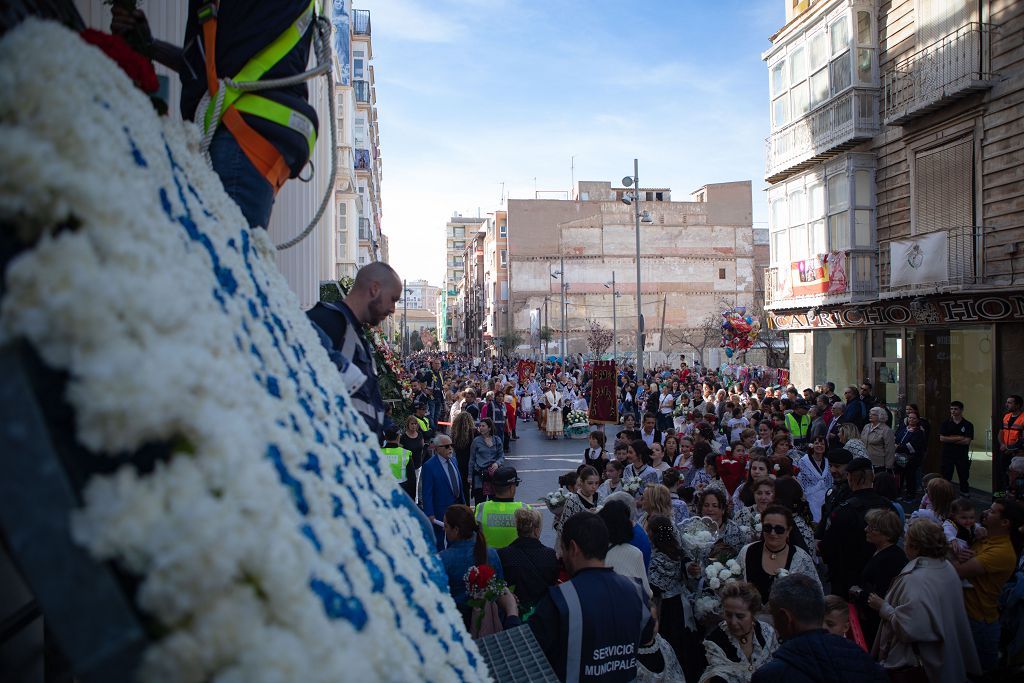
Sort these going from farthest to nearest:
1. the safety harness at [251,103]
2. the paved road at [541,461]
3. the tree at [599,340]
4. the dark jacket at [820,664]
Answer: the tree at [599,340] < the paved road at [541,461] < the dark jacket at [820,664] < the safety harness at [251,103]

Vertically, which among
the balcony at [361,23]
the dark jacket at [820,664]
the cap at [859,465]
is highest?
the balcony at [361,23]

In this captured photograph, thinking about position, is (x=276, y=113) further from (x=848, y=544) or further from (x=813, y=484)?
(x=813, y=484)

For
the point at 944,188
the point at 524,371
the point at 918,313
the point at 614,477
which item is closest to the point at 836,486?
the point at 614,477

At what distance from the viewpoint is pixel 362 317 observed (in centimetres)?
298

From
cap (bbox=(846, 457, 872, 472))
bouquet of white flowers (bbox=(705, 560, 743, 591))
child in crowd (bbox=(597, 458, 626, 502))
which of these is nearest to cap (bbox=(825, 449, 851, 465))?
cap (bbox=(846, 457, 872, 472))

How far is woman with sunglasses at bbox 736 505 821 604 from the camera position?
234 inches

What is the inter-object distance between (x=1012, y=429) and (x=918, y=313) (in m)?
6.38

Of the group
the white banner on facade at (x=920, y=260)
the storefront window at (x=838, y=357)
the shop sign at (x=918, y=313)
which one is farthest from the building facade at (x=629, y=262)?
the white banner on facade at (x=920, y=260)

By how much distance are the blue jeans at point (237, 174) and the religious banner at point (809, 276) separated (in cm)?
2328

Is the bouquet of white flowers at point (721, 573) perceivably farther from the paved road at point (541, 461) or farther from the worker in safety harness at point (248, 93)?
the paved road at point (541, 461)

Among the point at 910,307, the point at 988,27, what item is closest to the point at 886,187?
the point at 910,307

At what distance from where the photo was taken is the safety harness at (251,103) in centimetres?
222

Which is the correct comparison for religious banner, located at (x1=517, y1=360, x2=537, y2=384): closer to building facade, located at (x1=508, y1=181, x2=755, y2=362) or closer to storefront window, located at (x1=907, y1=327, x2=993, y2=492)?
storefront window, located at (x1=907, y1=327, x2=993, y2=492)

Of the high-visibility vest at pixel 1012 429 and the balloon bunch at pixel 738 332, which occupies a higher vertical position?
the balloon bunch at pixel 738 332
